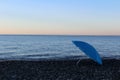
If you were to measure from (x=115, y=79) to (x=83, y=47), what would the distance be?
6794 millimetres

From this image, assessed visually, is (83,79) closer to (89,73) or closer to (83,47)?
(89,73)

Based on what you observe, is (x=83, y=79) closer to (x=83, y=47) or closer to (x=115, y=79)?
(x=115, y=79)

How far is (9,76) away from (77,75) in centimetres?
497

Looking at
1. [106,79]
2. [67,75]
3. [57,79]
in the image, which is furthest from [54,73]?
[106,79]

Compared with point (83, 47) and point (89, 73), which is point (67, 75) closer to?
point (89, 73)

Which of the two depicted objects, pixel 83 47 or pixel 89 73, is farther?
pixel 83 47

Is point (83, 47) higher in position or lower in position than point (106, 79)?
higher

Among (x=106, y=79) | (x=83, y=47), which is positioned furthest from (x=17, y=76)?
(x=83, y=47)

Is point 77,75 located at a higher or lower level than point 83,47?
lower

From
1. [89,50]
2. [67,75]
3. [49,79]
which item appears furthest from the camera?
[89,50]

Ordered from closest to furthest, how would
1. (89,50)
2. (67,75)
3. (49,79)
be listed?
(49,79) → (67,75) → (89,50)

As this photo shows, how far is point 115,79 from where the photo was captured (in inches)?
848

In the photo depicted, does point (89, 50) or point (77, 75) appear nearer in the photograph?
point (77, 75)

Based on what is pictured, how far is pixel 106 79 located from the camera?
2144 cm
